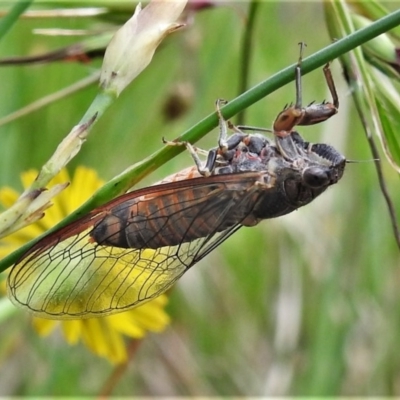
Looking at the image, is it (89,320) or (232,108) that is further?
(89,320)

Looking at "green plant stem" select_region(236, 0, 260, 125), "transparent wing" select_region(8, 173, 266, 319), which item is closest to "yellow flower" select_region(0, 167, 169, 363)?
"transparent wing" select_region(8, 173, 266, 319)

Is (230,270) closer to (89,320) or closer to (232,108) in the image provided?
(89,320)

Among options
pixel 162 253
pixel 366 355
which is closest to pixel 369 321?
pixel 366 355

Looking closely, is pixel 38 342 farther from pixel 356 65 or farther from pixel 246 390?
pixel 356 65

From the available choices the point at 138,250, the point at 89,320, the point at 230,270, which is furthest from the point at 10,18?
the point at 230,270

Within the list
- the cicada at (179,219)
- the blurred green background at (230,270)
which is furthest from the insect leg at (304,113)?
the blurred green background at (230,270)

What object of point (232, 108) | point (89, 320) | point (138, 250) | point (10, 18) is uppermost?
point (10, 18)

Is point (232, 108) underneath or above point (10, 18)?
underneath

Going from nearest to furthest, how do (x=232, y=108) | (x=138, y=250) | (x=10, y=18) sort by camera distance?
(x=232, y=108) → (x=10, y=18) → (x=138, y=250)
